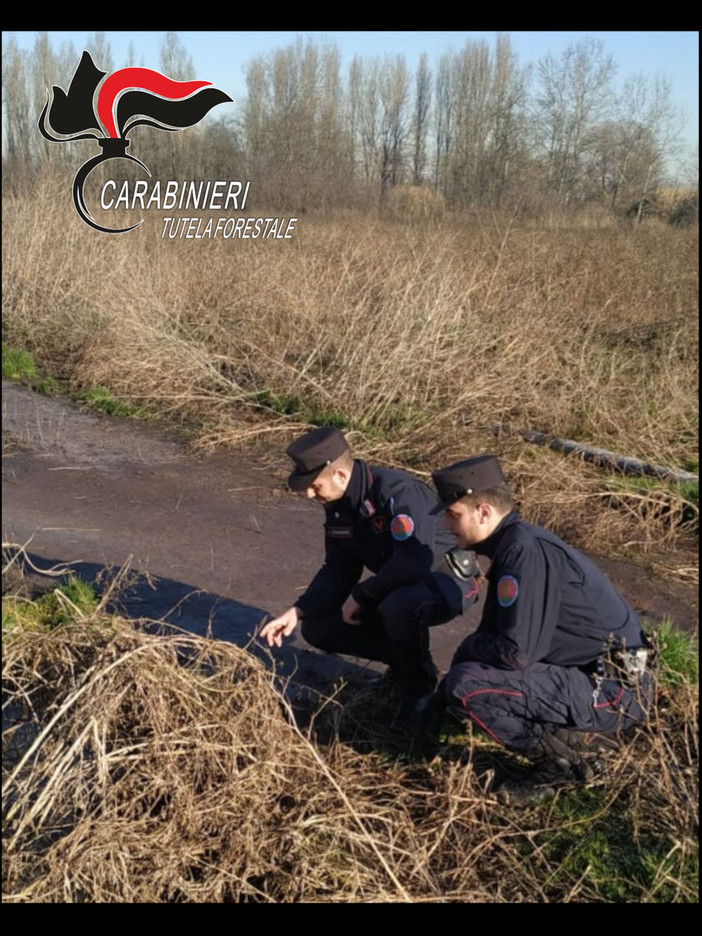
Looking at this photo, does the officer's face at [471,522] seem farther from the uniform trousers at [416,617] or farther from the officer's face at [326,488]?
the officer's face at [326,488]

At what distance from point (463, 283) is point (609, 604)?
7.72 m

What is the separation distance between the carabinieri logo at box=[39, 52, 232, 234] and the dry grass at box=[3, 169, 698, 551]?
1.84 metres

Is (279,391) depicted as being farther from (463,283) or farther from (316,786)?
(316,786)

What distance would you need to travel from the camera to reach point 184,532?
7297 mm

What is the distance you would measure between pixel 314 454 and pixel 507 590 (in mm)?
1230

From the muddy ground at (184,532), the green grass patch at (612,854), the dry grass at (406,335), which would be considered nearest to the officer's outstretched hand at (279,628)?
the muddy ground at (184,532)

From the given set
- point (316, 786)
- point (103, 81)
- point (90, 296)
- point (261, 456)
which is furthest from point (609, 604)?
point (90, 296)

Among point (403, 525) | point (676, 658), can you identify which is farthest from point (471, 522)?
point (676, 658)

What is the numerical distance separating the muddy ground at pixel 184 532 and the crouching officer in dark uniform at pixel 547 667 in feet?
3.76

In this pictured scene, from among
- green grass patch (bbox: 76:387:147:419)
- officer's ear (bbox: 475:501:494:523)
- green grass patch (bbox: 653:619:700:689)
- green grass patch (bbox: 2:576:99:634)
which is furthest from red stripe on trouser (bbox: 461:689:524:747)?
green grass patch (bbox: 76:387:147:419)

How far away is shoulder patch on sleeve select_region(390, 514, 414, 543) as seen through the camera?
14.9 feet

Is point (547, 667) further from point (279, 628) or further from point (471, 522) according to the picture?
point (279, 628)

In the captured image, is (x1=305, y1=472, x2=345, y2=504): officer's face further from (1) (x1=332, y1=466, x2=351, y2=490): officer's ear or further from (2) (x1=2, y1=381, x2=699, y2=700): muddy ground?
(2) (x1=2, y1=381, x2=699, y2=700): muddy ground

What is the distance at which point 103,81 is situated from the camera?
10.6 meters
